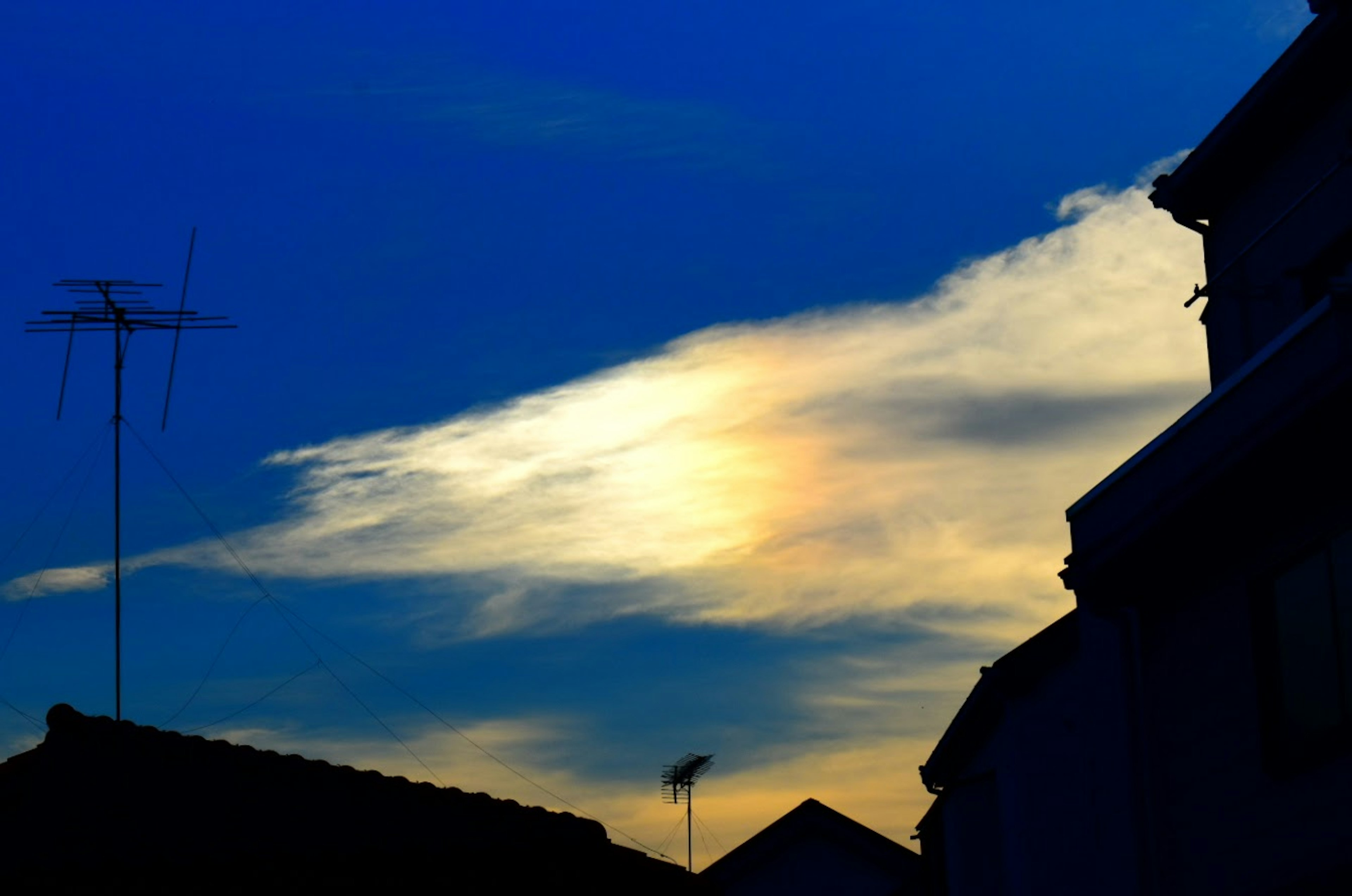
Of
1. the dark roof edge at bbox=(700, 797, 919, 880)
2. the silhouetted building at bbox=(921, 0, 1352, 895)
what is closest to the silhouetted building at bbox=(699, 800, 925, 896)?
the dark roof edge at bbox=(700, 797, 919, 880)

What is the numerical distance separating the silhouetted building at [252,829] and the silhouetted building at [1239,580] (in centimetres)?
562

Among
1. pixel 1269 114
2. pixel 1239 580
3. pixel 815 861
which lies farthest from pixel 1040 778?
pixel 815 861

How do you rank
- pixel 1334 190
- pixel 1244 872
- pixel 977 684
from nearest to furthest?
1. pixel 1244 872
2. pixel 1334 190
3. pixel 977 684

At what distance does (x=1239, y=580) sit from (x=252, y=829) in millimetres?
10412

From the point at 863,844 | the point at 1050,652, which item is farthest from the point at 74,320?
the point at 863,844

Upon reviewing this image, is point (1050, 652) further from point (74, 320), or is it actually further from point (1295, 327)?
point (74, 320)

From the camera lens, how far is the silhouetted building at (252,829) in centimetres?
1516

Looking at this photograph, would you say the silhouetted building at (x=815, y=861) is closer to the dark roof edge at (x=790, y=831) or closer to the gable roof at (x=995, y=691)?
the dark roof edge at (x=790, y=831)

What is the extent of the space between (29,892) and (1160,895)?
1142 cm

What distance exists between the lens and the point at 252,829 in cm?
1614

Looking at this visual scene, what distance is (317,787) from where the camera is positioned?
674 inches

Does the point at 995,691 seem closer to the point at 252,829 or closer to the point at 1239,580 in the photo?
the point at 1239,580

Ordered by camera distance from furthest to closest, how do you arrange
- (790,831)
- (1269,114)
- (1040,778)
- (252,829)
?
1. (790,831)
2. (1040,778)
3. (1269,114)
4. (252,829)

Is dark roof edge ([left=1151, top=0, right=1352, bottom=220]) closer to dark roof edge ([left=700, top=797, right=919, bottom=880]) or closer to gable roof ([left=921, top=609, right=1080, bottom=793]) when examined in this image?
gable roof ([left=921, top=609, right=1080, bottom=793])
